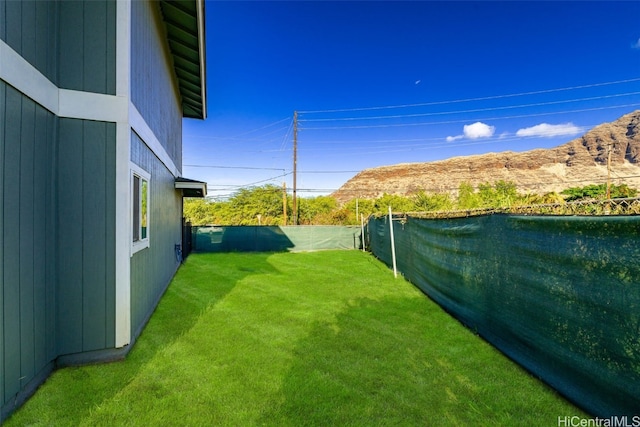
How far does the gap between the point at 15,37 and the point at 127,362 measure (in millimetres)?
2745

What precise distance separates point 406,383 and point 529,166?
2422 inches

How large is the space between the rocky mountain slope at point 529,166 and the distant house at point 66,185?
47.1 metres

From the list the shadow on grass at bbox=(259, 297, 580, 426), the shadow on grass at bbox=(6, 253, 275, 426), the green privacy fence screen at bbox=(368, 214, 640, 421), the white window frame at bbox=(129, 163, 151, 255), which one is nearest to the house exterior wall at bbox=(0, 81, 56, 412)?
the shadow on grass at bbox=(6, 253, 275, 426)

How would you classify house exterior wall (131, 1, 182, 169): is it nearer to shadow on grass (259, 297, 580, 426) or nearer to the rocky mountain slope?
shadow on grass (259, 297, 580, 426)

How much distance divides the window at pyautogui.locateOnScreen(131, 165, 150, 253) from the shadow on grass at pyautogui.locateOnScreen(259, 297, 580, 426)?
2.38m

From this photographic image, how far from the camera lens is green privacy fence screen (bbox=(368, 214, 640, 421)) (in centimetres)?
171

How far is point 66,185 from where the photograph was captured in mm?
2623

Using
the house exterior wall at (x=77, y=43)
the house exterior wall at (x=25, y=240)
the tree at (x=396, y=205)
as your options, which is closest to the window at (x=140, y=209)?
the house exterior wall at (x=25, y=240)

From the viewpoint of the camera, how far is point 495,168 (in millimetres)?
51438

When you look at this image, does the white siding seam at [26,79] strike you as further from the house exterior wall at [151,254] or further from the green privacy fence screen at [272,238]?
the green privacy fence screen at [272,238]

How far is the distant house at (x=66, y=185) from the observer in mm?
2004

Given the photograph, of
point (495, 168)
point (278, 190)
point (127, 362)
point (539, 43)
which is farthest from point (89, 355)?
point (495, 168)

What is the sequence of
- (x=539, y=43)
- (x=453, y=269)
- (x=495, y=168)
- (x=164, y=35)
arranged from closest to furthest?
(x=453, y=269) → (x=164, y=35) → (x=539, y=43) → (x=495, y=168)

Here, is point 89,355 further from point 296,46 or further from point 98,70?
point 296,46
